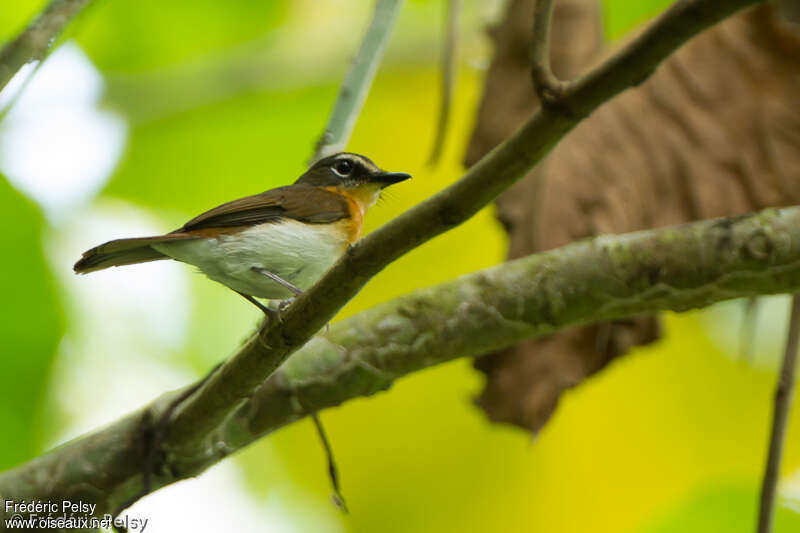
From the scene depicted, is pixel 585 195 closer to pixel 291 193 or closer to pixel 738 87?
pixel 738 87

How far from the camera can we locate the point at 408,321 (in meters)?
3.02

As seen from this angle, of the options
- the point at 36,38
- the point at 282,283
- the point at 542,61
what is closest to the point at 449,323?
the point at 282,283

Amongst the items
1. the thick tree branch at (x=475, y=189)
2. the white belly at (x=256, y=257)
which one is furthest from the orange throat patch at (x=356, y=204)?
the thick tree branch at (x=475, y=189)

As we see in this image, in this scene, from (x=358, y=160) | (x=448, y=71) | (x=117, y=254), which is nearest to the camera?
(x=117, y=254)

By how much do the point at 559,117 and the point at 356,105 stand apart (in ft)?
4.98

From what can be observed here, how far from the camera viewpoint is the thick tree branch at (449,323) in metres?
2.77

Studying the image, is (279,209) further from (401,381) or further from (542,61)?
(401,381)

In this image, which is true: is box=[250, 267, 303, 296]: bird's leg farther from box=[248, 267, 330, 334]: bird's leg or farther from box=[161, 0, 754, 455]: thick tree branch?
box=[161, 0, 754, 455]: thick tree branch

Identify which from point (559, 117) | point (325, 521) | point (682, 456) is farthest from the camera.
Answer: point (325, 521)

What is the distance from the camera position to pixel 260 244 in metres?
3.31

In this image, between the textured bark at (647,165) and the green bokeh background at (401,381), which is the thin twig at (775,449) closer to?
the textured bark at (647,165)

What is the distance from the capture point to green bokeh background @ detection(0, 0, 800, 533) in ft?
17.8

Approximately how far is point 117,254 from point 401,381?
10.4 ft

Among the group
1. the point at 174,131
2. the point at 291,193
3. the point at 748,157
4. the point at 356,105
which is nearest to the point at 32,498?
the point at 291,193
